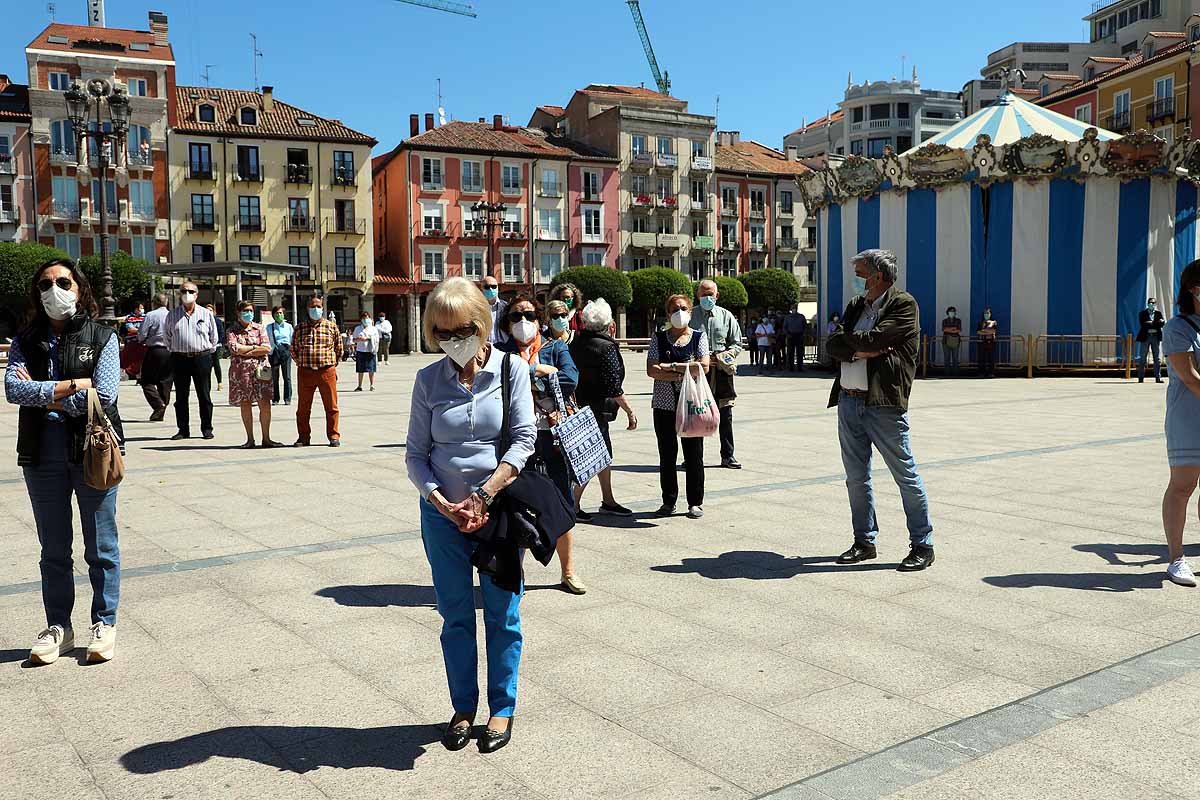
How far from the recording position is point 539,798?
3.16 m

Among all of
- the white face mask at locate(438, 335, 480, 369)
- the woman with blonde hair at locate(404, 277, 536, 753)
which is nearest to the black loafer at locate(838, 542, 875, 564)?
the woman with blonde hair at locate(404, 277, 536, 753)

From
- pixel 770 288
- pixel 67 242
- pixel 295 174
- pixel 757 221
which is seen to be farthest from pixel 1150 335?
pixel 757 221

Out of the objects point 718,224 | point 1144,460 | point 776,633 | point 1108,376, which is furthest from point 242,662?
point 718,224

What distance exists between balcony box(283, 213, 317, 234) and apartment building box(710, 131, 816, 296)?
2446cm

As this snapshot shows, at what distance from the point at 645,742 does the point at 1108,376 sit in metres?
22.9

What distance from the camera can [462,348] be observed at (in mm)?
3434

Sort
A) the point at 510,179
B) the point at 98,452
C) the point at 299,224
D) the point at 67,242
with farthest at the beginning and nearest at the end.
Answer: the point at 510,179 < the point at 299,224 < the point at 67,242 < the point at 98,452

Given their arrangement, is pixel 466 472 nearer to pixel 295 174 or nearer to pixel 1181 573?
pixel 1181 573

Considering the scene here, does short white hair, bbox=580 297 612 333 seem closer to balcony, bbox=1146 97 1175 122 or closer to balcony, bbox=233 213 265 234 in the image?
balcony, bbox=1146 97 1175 122

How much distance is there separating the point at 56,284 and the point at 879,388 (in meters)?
4.06

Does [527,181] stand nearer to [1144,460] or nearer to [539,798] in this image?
[1144,460]

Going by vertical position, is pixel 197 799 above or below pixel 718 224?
below

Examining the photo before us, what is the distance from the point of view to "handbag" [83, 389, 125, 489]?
433 centimetres

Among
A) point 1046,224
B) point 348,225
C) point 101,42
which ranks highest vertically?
point 101,42
